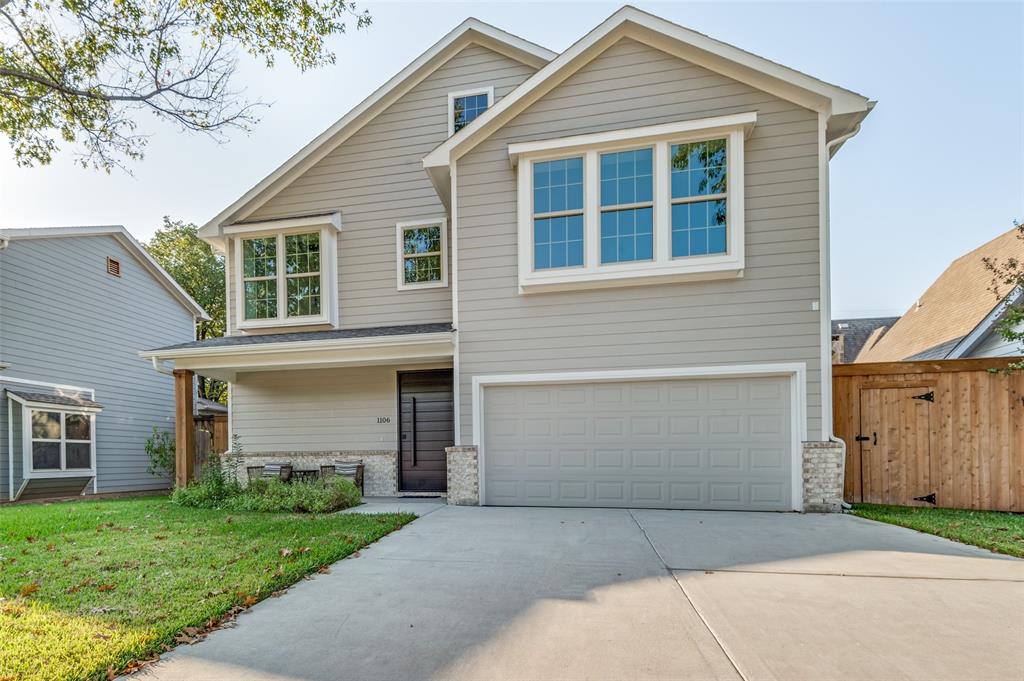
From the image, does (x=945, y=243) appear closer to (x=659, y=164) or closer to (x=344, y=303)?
(x=659, y=164)

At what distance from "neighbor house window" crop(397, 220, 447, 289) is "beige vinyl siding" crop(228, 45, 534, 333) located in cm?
15

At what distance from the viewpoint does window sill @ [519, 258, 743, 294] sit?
281 inches

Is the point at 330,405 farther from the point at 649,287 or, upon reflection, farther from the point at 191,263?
the point at 191,263

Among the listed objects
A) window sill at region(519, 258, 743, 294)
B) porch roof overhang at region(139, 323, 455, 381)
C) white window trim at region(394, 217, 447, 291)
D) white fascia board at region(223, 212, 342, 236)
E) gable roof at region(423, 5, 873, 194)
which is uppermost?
gable roof at region(423, 5, 873, 194)

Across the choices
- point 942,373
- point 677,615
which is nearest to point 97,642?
point 677,615

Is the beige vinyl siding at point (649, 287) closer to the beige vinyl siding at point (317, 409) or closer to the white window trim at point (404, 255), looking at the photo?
the white window trim at point (404, 255)

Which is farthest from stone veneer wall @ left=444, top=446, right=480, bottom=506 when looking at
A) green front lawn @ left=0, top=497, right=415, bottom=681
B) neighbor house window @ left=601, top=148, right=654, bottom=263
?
neighbor house window @ left=601, top=148, right=654, bottom=263

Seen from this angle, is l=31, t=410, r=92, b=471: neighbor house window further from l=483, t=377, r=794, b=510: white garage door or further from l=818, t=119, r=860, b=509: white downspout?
l=818, t=119, r=860, b=509: white downspout

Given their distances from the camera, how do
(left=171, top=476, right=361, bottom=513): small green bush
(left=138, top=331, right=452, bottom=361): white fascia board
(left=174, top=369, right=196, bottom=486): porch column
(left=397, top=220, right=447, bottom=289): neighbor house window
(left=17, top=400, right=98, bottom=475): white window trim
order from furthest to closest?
(left=17, top=400, right=98, bottom=475): white window trim, (left=397, top=220, right=447, bottom=289): neighbor house window, (left=174, top=369, right=196, bottom=486): porch column, (left=138, top=331, right=452, bottom=361): white fascia board, (left=171, top=476, right=361, bottom=513): small green bush

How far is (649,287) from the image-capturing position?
7.41 metres

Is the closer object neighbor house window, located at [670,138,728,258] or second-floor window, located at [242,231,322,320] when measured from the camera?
neighbor house window, located at [670,138,728,258]

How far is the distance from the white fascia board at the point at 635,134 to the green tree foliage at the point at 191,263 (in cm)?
1962

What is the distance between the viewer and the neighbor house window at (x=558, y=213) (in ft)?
25.0

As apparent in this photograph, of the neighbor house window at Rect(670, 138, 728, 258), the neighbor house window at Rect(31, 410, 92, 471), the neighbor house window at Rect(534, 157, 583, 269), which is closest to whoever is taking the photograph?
the neighbor house window at Rect(670, 138, 728, 258)
